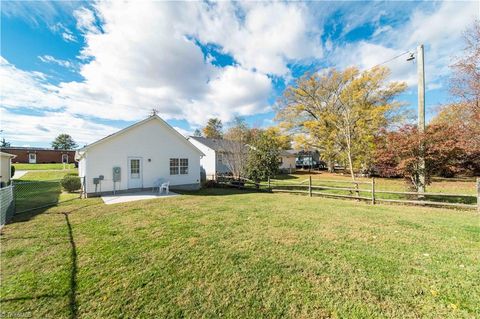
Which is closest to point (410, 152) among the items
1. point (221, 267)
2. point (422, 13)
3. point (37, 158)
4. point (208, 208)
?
point (422, 13)

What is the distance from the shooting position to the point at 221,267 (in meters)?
3.59

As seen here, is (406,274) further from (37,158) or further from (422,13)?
(37,158)

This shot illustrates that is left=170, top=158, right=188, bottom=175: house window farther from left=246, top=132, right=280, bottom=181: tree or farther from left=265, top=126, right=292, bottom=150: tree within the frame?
left=265, top=126, right=292, bottom=150: tree

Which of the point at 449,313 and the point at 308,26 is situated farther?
the point at 308,26

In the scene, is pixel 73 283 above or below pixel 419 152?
below

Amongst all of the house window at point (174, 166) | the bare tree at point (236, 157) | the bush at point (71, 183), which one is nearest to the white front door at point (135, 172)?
the house window at point (174, 166)

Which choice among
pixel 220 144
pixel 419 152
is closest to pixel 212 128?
pixel 220 144

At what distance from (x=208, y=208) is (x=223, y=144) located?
14303 millimetres

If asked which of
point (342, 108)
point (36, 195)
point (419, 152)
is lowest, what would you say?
point (36, 195)

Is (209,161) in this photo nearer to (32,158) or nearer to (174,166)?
(174,166)

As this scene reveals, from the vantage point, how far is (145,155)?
1311 cm

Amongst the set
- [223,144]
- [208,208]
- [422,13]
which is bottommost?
[208,208]

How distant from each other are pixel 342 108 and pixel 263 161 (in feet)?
51.9

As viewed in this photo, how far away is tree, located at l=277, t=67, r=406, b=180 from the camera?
21.8 m
